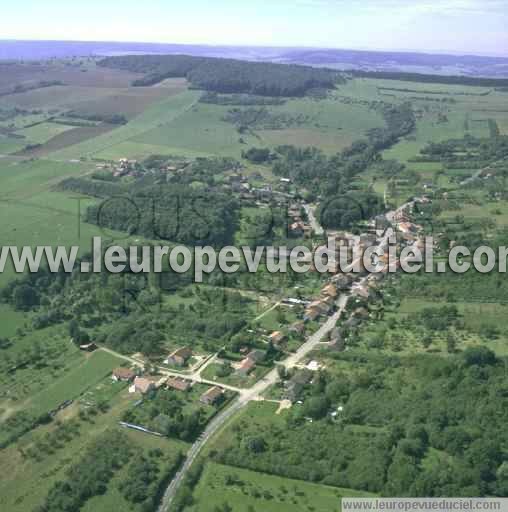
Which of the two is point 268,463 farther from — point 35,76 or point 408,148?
point 35,76

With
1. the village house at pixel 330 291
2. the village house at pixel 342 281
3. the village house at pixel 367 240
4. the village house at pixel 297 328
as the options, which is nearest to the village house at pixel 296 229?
the village house at pixel 367 240

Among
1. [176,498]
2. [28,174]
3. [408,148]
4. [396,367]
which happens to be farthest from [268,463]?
[408,148]

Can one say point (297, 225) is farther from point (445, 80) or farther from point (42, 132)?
point (445, 80)

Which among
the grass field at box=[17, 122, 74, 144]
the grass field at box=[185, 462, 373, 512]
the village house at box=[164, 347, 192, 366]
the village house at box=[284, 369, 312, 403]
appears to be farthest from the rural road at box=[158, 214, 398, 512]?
the grass field at box=[17, 122, 74, 144]

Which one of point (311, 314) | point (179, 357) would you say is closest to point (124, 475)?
point (179, 357)

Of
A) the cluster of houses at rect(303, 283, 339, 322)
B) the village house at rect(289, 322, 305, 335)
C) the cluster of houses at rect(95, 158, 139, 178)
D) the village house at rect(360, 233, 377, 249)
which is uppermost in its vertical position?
the cluster of houses at rect(95, 158, 139, 178)

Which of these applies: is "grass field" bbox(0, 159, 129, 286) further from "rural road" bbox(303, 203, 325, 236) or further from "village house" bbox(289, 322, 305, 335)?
"village house" bbox(289, 322, 305, 335)

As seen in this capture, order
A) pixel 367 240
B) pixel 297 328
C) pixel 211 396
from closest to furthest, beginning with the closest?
pixel 211 396, pixel 297 328, pixel 367 240
